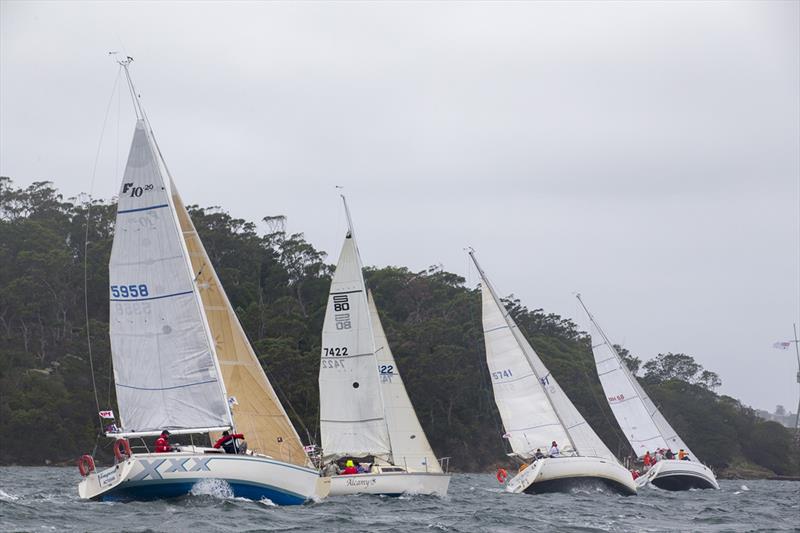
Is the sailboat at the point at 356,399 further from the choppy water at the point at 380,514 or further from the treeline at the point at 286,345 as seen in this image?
the treeline at the point at 286,345

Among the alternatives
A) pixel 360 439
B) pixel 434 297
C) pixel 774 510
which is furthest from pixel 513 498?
pixel 434 297

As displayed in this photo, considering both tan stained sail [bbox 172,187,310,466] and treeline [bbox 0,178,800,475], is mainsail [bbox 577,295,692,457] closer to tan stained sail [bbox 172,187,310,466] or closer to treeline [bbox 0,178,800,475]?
treeline [bbox 0,178,800,475]

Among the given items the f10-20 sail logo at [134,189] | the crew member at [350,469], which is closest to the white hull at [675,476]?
the crew member at [350,469]

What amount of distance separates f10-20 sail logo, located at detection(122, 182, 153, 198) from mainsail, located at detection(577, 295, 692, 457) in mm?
28181

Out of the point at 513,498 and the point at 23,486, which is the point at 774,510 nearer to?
the point at 513,498

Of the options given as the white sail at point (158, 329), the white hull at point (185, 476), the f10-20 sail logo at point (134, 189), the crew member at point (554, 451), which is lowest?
the white hull at point (185, 476)

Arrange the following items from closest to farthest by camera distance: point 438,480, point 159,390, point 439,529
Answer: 1. point 439,529
2. point 159,390
3. point 438,480

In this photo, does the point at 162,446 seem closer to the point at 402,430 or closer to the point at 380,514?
the point at 380,514

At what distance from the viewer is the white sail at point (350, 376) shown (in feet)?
110

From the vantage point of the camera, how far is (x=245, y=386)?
1065 inches

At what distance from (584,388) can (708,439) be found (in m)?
10.9

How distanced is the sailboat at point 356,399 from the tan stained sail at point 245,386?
19.0 ft

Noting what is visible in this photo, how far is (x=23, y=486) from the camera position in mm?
34719

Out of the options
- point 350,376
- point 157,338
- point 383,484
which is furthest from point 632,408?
point 157,338
